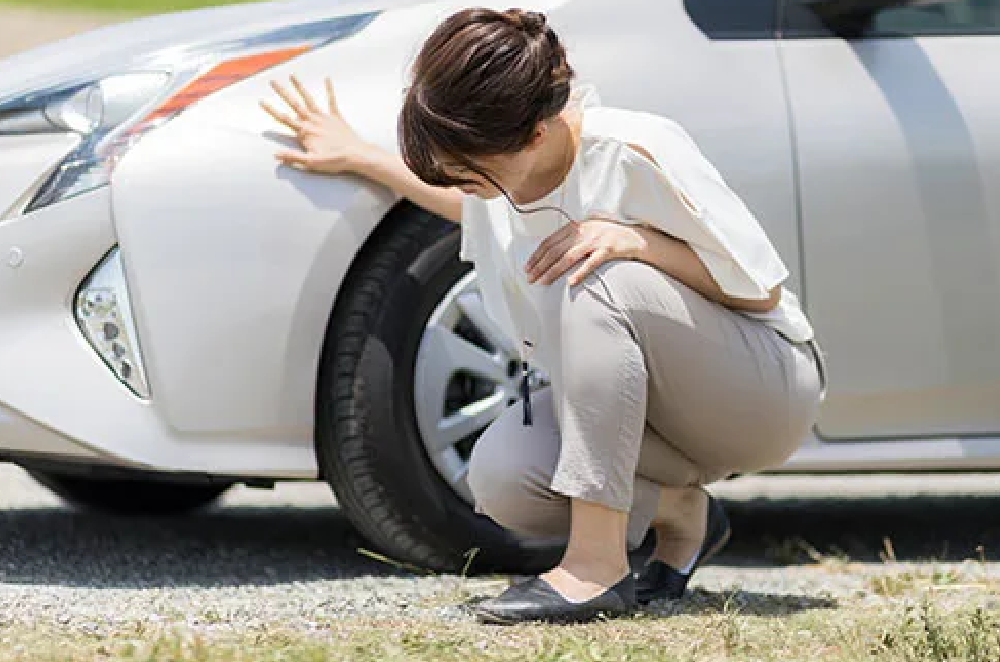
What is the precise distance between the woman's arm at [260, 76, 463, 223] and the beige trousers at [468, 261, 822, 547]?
1.78ft

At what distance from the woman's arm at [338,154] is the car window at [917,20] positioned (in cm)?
90

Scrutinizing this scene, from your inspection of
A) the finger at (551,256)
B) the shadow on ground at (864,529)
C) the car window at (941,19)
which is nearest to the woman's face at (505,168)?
the finger at (551,256)

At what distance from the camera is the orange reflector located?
391 centimetres

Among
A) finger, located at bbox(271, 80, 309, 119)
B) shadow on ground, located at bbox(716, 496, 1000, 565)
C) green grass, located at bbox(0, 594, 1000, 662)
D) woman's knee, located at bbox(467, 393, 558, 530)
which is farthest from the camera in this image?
shadow on ground, located at bbox(716, 496, 1000, 565)

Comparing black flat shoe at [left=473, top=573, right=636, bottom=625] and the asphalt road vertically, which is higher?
black flat shoe at [left=473, top=573, right=636, bottom=625]

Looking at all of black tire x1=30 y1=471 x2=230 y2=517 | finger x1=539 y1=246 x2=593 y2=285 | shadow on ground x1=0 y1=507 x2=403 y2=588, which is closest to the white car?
shadow on ground x1=0 y1=507 x2=403 y2=588

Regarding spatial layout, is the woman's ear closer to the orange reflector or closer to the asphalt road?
the asphalt road

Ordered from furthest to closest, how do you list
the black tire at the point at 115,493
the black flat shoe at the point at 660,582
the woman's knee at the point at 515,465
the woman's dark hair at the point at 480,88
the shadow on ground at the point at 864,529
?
the black tire at the point at 115,493 < the shadow on ground at the point at 864,529 < the black flat shoe at the point at 660,582 < the woman's knee at the point at 515,465 < the woman's dark hair at the point at 480,88

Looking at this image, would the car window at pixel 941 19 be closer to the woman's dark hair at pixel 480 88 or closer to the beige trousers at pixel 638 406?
the beige trousers at pixel 638 406

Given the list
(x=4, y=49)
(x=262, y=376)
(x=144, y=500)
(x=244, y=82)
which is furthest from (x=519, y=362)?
(x=4, y=49)

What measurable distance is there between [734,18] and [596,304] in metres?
1.17

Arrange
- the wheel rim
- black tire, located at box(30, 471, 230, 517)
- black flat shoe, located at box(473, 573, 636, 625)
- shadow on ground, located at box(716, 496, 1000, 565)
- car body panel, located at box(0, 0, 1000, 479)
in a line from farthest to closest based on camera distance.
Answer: black tire, located at box(30, 471, 230, 517) → shadow on ground, located at box(716, 496, 1000, 565) → the wheel rim → car body panel, located at box(0, 0, 1000, 479) → black flat shoe, located at box(473, 573, 636, 625)

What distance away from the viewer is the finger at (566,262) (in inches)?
129

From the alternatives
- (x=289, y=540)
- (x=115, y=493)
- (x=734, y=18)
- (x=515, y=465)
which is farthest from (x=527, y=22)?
(x=115, y=493)
